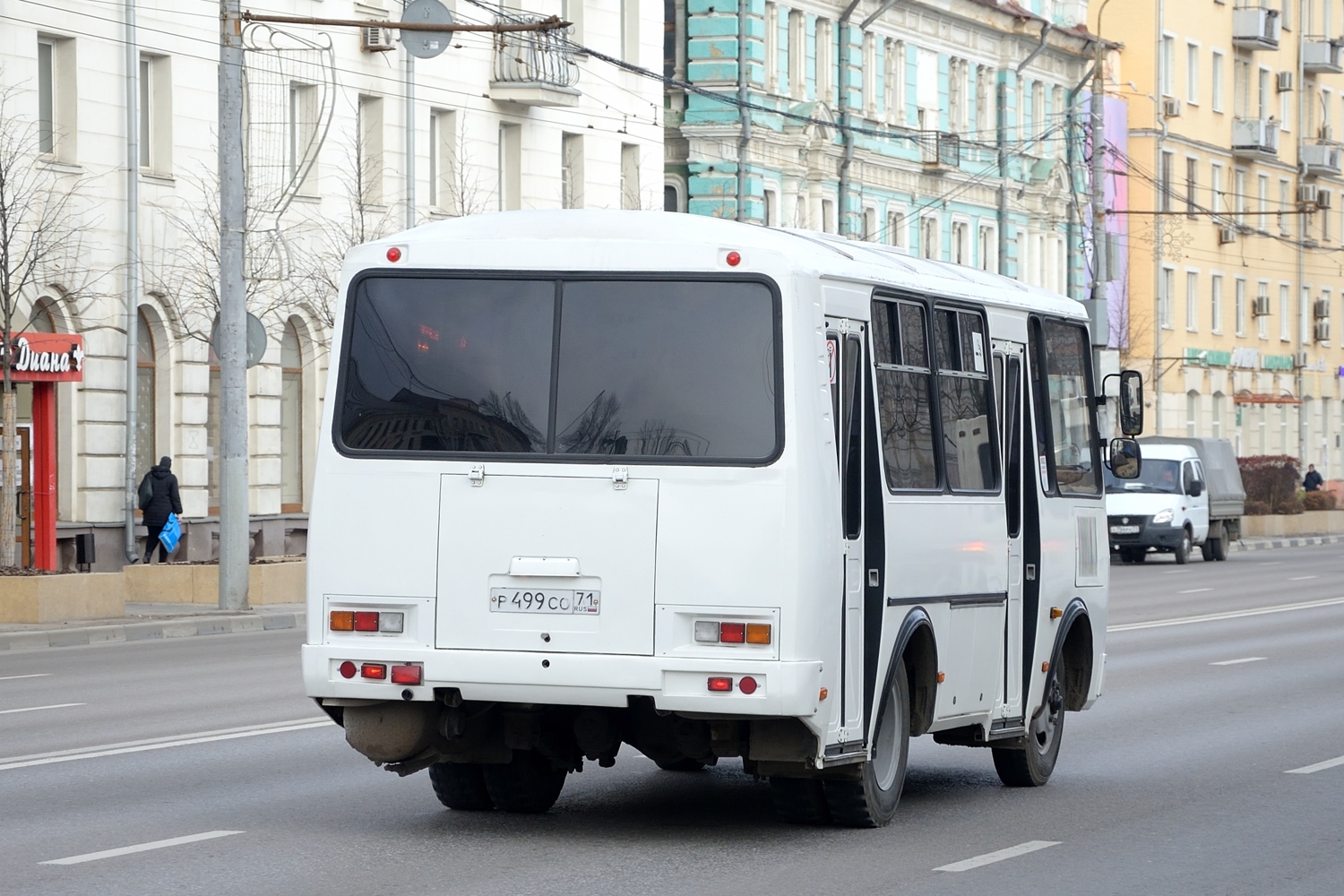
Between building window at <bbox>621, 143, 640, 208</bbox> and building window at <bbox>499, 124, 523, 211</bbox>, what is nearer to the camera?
building window at <bbox>499, 124, 523, 211</bbox>

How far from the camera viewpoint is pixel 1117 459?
1399 cm

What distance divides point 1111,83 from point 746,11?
26.2m

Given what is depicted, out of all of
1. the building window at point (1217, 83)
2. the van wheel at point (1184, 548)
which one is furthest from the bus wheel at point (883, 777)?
the building window at point (1217, 83)

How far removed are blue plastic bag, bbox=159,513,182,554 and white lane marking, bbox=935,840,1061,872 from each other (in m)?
23.3

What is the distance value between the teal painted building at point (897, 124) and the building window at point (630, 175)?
3.29m

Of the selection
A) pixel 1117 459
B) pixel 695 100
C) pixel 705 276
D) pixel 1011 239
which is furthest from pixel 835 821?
pixel 1011 239

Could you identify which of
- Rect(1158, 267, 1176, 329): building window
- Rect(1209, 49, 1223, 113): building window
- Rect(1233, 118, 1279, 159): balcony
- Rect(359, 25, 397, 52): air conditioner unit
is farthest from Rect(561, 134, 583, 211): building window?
Rect(1233, 118, 1279, 159): balcony

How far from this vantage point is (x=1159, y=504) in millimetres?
44688

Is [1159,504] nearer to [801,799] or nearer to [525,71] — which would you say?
[525,71]

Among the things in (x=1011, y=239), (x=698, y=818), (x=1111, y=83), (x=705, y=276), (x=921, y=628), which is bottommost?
(x=698, y=818)

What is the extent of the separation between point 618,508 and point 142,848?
2.32 meters

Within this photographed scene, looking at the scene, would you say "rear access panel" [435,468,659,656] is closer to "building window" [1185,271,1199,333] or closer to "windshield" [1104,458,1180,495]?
"windshield" [1104,458,1180,495]

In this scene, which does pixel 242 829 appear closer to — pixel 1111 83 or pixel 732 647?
pixel 732 647

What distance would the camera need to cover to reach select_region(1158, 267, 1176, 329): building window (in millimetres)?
74062
